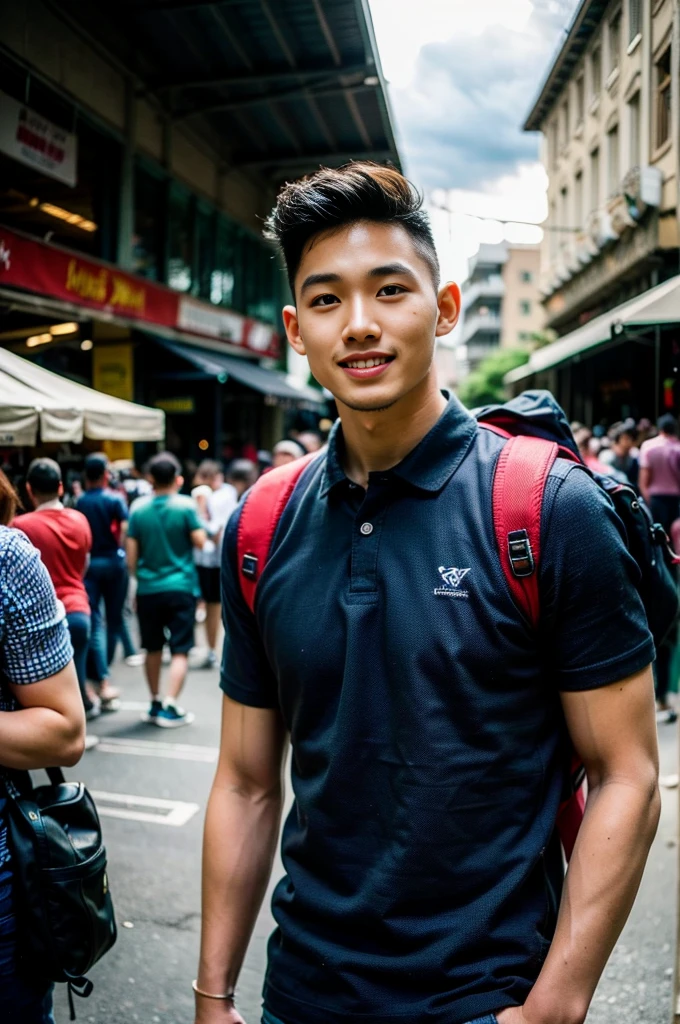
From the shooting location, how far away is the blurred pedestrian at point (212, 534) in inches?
316

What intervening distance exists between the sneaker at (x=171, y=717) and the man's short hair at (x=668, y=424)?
452cm

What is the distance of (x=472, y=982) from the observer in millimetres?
1292

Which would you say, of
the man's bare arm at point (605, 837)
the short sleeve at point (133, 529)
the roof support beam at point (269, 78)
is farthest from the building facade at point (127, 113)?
the short sleeve at point (133, 529)

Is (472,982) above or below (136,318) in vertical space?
below

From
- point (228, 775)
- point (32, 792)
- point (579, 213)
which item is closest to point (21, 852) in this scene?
point (32, 792)

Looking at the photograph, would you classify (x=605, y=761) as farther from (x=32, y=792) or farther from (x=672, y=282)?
(x=32, y=792)

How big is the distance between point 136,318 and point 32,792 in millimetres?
8056

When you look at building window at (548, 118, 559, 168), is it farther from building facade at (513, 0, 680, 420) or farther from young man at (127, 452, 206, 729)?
young man at (127, 452, 206, 729)

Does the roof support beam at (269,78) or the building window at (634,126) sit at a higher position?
the roof support beam at (269,78)

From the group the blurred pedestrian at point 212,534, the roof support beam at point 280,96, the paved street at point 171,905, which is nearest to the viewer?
the roof support beam at point 280,96

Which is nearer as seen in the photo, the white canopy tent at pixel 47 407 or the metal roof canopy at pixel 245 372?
the white canopy tent at pixel 47 407

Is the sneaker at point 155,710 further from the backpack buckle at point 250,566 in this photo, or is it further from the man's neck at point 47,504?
the backpack buckle at point 250,566

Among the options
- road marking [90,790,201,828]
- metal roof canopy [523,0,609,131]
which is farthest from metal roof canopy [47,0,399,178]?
road marking [90,790,201,828]

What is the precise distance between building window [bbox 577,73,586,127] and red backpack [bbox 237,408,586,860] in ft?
2.72
